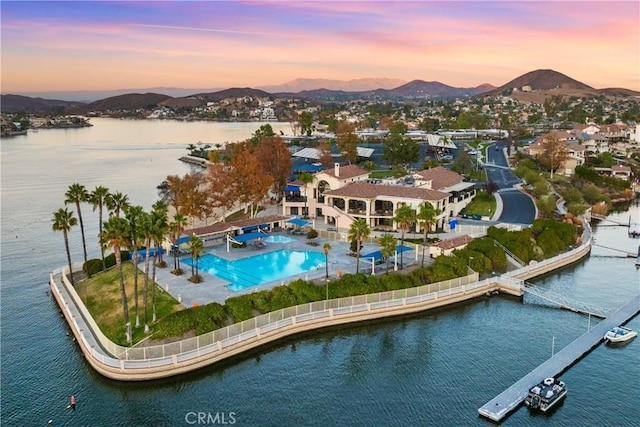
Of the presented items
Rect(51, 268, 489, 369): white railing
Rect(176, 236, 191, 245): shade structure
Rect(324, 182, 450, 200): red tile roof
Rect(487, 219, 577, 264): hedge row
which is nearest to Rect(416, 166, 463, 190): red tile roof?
Rect(324, 182, 450, 200): red tile roof

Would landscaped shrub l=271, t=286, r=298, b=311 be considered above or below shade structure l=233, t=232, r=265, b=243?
below

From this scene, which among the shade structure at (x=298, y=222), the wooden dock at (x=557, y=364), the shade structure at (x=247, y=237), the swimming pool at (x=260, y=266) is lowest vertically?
the wooden dock at (x=557, y=364)

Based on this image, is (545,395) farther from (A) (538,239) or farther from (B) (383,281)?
(A) (538,239)

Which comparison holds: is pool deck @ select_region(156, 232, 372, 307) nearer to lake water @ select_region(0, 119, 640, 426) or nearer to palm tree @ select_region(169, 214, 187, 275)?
palm tree @ select_region(169, 214, 187, 275)

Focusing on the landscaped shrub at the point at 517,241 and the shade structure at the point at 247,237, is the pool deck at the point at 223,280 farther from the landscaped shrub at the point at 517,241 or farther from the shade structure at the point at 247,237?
the landscaped shrub at the point at 517,241

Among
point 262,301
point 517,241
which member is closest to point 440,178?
point 517,241

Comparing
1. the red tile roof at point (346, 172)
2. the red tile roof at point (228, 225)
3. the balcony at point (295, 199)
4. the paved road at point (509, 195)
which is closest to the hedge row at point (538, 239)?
the paved road at point (509, 195)

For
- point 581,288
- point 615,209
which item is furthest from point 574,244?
point 615,209
